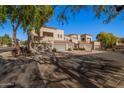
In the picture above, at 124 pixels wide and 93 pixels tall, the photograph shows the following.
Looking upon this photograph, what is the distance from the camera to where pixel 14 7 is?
8.34 meters

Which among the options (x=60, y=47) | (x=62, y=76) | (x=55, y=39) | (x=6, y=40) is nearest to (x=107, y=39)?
(x=55, y=39)

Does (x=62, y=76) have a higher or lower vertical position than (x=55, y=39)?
lower

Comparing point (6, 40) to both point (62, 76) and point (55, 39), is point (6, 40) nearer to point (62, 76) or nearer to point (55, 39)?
point (55, 39)

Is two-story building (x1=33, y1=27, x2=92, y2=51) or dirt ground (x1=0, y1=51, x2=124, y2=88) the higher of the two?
two-story building (x1=33, y1=27, x2=92, y2=51)

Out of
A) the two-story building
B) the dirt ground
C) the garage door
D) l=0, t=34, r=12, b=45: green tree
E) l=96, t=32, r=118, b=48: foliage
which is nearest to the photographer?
the dirt ground

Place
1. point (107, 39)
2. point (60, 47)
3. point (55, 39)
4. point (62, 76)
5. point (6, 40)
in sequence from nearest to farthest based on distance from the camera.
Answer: point (62, 76)
point (60, 47)
point (55, 39)
point (107, 39)
point (6, 40)

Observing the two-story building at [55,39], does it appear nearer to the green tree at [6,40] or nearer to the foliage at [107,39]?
the foliage at [107,39]

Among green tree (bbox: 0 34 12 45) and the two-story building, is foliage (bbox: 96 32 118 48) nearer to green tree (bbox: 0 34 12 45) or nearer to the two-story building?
the two-story building

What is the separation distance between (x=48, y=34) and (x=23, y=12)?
30.0 metres

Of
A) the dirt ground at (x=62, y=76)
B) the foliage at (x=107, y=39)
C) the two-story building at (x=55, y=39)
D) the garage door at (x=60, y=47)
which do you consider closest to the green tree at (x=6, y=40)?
the two-story building at (x=55, y=39)

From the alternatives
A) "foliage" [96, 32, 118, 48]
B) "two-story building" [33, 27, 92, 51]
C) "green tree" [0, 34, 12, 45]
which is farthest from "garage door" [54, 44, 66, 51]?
"green tree" [0, 34, 12, 45]
